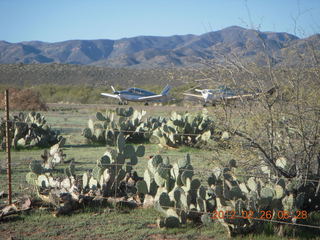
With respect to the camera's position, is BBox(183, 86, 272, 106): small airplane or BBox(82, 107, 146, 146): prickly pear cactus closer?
BBox(183, 86, 272, 106): small airplane

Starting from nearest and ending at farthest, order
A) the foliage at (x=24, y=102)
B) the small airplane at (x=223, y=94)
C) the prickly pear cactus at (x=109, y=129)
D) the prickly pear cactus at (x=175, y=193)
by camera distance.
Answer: the prickly pear cactus at (x=175, y=193) < the small airplane at (x=223, y=94) < the prickly pear cactus at (x=109, y=129) < the foliage at (x=24, y=102)

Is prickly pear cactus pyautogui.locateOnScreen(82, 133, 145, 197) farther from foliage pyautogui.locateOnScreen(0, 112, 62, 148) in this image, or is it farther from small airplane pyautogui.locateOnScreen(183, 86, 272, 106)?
foliage pyautogui.locateOnScreen(0, 112, 62, 148)

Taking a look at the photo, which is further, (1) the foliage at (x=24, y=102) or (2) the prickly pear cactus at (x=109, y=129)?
(1) the foliage at (x=24, y=102)

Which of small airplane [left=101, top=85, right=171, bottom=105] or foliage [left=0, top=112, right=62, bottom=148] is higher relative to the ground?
small airplane [left=101, top=85, right=171, bottom=105]

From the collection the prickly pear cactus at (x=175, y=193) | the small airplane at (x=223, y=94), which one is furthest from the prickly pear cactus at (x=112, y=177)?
the small airplane at (x=223, y=94)

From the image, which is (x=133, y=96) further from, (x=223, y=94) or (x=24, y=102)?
(x=223, y=94)

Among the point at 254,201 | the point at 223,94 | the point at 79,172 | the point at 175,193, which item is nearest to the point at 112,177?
the point at 175,193

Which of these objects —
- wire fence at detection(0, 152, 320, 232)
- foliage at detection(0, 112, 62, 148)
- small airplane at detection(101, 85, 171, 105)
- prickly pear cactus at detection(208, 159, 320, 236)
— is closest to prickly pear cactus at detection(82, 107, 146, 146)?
foliage at detection(0, 112, 62, 148)

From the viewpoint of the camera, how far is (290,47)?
5.91 m

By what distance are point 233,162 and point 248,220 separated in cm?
128

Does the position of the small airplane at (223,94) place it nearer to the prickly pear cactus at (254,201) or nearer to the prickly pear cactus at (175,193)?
the prickly pear cactus at (175,193)

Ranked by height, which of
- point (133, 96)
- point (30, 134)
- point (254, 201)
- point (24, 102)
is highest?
point (133, 96)

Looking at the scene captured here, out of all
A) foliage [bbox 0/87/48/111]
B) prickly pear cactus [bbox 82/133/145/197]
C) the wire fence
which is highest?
foliage [bbox 0/87/48/111]

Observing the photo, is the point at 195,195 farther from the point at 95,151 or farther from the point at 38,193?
the point at 95,151
